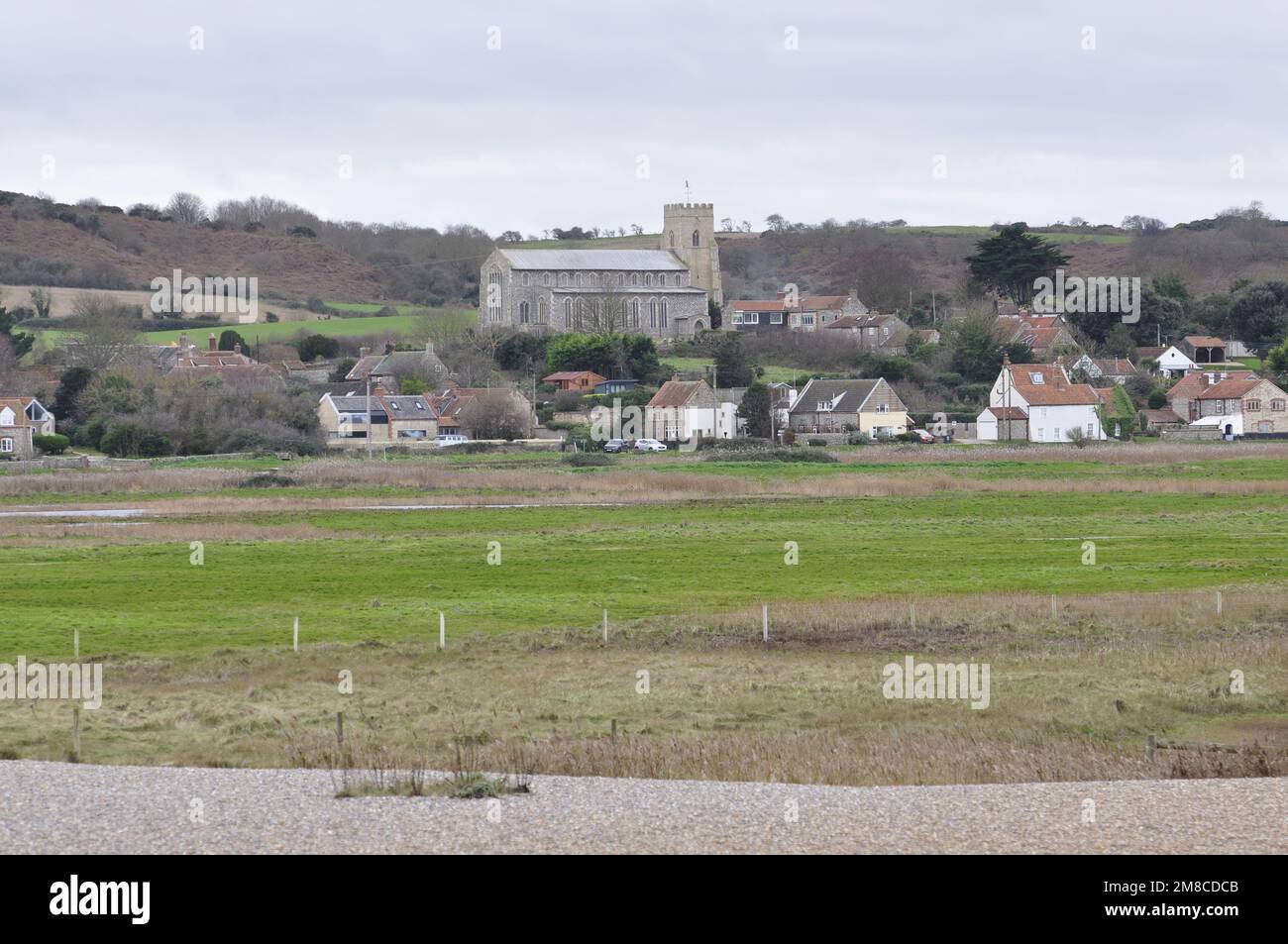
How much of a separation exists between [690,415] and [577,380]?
58.8ft

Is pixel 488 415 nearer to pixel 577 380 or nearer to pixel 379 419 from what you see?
pixel 379 419

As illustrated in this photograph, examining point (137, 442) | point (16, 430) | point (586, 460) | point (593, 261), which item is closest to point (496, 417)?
point (586, 460)

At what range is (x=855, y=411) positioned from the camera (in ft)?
360

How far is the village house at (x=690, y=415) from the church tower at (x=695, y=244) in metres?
57.1

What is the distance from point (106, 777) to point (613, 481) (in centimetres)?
5483

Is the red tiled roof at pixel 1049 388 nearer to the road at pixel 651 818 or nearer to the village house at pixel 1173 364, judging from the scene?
the village house at pixel 1173 364

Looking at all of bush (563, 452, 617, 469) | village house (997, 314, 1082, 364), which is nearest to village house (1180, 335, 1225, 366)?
village house (997, 314, 1082, 364)

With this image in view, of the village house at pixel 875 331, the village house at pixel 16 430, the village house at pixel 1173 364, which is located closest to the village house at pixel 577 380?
the village house at pixel 875 331

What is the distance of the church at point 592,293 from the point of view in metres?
152

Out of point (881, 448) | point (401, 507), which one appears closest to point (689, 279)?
point (881, 448)

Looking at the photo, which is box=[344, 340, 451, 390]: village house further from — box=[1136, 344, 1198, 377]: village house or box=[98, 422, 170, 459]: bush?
box=[1136, 344, 1198, 377]: village house

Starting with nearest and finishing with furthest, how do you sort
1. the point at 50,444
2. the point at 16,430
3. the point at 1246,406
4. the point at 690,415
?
the point at 16,430 < the point at 50,444 < the point at 690,415 < the point at 1246,406

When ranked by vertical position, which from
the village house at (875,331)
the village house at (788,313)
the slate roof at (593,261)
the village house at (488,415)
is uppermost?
the slate roof at (593,261)

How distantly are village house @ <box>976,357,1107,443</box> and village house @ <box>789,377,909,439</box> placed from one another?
588cm
